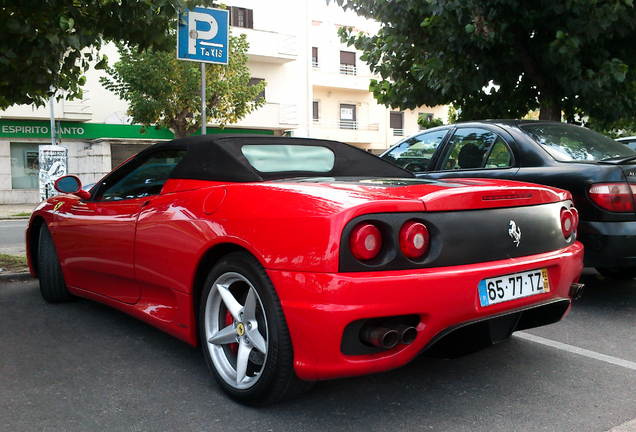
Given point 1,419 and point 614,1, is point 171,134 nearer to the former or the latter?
point 614,1

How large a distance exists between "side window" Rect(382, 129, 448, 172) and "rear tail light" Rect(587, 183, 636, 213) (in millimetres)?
1789

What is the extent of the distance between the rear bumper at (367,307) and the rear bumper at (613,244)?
83.1 inches

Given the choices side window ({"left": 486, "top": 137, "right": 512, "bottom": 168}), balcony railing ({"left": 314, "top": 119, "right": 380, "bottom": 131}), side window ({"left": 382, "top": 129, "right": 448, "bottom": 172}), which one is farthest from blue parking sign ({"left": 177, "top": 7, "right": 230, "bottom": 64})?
balcony railing ({"left": 314, "top": 119, "right": 380, "bottom": 131})

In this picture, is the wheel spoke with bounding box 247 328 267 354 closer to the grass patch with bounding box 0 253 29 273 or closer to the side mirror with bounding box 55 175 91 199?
the side mirror with bounding box 55 175 91 199

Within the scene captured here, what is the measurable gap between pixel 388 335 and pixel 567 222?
1.35m

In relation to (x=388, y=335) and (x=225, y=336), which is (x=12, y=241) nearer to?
(x=225, y=336)

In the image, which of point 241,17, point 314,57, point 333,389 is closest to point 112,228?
point 333,389

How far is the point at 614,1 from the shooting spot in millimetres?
7035

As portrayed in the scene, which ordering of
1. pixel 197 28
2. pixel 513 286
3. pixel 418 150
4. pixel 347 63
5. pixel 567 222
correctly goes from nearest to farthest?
pixel 513 286
pixel 567 222
pixel 418 150
pixel 197 28
pixel 347 63

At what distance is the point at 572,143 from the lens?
4.91 m

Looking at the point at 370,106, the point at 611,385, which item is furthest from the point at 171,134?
the point at 611,385

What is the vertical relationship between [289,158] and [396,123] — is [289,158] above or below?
below

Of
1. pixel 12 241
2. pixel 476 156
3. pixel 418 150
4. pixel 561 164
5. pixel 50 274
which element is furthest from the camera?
pixel 12 241

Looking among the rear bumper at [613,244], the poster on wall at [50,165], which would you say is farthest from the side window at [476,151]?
the poster on wall at [50,165]
